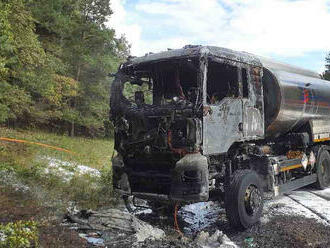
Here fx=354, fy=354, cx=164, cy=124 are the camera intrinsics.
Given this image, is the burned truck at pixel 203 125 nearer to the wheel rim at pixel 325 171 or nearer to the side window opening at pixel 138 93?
the side window opening at pixel 138 93

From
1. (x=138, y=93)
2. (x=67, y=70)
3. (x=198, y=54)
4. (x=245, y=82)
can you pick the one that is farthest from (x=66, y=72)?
(x=198, y=54)

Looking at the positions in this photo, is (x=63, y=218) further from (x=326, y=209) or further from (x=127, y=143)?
(x=326, y=209)

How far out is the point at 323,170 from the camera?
10.0 m

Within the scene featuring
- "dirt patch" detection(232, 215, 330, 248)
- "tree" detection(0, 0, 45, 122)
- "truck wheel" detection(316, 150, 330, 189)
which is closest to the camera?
"dirt patch" detection(232, 215, 330, 248)

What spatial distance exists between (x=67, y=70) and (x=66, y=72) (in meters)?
0.16

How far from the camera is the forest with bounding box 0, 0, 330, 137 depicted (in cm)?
1744

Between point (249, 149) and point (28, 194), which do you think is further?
point (28, 194)

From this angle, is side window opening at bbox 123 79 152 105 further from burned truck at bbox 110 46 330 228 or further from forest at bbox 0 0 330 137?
forest at bbox 0 0 330 137

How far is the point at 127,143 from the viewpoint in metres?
6.22

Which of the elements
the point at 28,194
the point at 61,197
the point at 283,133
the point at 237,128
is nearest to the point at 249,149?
the point at 237,128

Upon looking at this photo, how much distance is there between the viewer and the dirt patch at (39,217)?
4742mm

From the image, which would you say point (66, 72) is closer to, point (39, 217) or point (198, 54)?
point (39, 217)

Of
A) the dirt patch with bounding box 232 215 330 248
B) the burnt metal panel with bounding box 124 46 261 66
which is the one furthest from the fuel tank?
the dirt patch with bounding box 232 215 330 248

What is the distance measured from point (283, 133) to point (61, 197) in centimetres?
522
